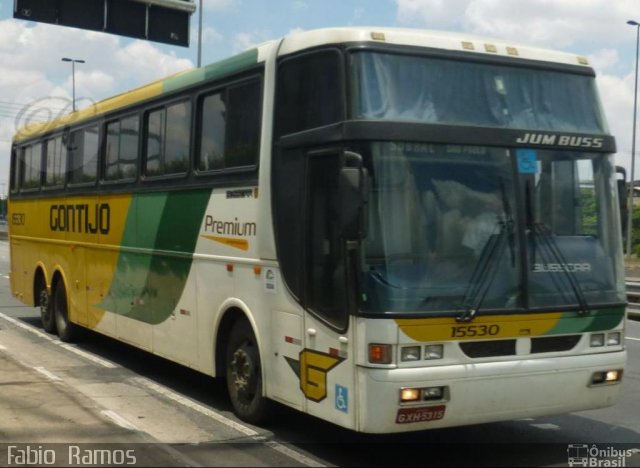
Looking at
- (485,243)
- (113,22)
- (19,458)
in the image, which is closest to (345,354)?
(485,243)

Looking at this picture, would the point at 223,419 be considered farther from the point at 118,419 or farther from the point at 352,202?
the point at 352,202

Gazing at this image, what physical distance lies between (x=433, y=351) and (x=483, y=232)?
3.23ft

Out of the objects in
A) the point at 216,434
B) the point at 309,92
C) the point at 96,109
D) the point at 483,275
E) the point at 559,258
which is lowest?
the point at 216,434

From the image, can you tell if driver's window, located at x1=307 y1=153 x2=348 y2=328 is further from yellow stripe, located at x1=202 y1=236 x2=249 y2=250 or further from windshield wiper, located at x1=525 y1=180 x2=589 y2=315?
windshield wiper, located at x1=525 y1=180 x2=589 y2=315

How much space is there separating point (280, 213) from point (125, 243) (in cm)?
424

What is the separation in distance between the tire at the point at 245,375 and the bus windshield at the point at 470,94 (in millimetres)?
2642

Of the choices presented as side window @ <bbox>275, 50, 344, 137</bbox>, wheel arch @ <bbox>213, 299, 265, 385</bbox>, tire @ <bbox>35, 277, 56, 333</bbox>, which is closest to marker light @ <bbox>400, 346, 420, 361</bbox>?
side window @ <bbox>275, 50, 344, 137</bbox>

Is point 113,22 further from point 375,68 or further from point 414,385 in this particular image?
point 414,385

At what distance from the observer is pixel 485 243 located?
21.6 ft

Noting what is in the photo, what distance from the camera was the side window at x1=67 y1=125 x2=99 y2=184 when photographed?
12.4 meters

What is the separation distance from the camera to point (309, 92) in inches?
279

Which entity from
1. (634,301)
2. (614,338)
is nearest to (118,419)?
(614,338)

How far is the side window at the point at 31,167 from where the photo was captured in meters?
15.2

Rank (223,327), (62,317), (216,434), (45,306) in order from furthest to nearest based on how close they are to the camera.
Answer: (45,306) < (62,317) < (223,327) < (216,434)
